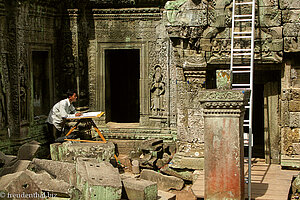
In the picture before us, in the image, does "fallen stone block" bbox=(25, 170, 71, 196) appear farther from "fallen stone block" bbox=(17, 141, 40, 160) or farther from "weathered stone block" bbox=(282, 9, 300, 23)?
"weathered stone block" bbox=(282, 9, 300, 23)

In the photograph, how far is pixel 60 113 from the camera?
38.4ft

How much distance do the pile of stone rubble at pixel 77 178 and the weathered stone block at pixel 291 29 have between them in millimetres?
3507

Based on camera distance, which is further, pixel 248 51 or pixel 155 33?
pixel 155 33

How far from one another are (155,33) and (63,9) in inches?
95.2

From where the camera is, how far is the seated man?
11555mm

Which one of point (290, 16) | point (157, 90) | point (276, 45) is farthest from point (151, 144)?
point (290, 16)

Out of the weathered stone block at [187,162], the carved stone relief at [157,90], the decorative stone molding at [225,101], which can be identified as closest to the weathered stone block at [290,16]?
the decorative stone molding at [225,101]

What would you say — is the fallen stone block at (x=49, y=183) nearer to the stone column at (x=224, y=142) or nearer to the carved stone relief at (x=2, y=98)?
the stone column at (x=224, y=142)

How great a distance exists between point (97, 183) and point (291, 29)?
16.0 ft

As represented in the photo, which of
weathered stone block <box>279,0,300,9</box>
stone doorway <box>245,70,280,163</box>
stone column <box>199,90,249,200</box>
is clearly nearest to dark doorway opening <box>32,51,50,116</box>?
stone doorway <box>245,70,280,163</box>

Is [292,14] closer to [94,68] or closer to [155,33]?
[155,33]

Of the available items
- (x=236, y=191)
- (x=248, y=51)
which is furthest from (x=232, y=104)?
(x=248, y=51)

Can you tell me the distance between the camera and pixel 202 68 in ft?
33.9

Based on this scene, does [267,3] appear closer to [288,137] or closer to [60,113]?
[288,137]
